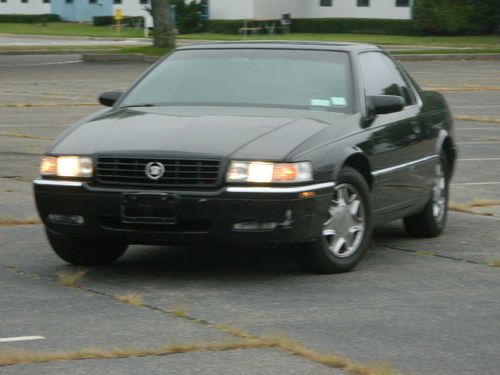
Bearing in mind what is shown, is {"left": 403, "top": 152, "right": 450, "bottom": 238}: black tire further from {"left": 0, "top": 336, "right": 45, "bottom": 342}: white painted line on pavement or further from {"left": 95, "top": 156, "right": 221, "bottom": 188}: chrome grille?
{"left": 0, "top": 336, "right": 45, "bottom": 342}: white painted line on pavement

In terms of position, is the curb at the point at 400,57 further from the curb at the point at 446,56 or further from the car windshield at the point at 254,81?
the car windshield at the point at 254,81

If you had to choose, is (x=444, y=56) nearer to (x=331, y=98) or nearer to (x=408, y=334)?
(x=331, y=98)

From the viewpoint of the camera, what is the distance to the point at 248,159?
7.56 meters

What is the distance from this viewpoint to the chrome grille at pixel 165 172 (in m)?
7.57

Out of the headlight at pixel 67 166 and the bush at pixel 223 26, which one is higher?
the headlight at pixel 67 166

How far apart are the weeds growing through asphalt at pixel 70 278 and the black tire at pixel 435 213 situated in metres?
2.87

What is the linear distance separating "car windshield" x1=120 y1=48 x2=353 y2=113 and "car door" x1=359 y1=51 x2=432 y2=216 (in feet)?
0.91

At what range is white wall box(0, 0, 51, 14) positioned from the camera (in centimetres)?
9262

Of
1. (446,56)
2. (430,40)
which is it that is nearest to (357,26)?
(430,40)

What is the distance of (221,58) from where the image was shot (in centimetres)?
921

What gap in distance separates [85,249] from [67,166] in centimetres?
71

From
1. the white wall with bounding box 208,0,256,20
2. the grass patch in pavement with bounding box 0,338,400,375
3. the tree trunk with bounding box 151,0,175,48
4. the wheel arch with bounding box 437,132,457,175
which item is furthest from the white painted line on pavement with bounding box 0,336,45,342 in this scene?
the white wall with bounding box 208,0,256,20

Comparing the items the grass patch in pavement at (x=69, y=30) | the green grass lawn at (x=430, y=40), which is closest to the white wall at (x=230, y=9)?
the grass patch in pavement at (x=69, y=30)

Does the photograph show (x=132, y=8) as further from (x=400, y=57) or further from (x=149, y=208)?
(x=149, y=208)
